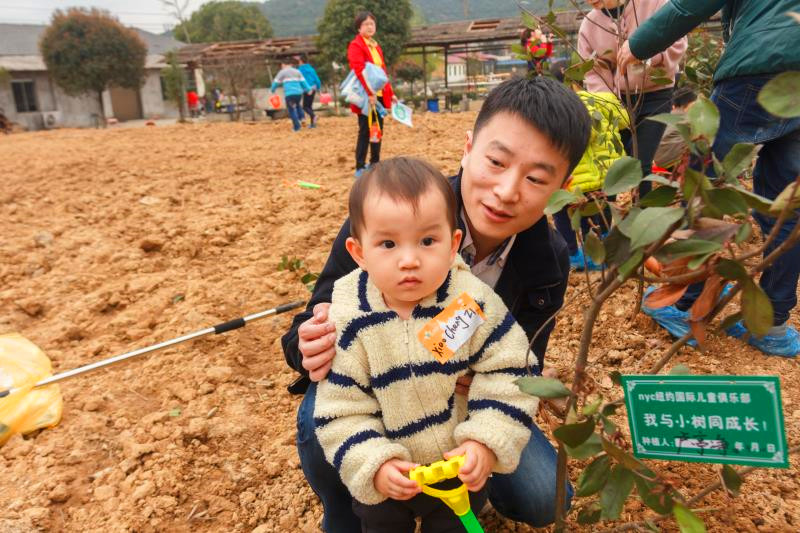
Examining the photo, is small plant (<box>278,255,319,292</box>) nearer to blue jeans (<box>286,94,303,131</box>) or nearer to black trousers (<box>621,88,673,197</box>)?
black trousers (<box>621,88,673,197</box>)

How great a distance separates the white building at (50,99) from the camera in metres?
22.5

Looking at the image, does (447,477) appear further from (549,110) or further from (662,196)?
(549,110)

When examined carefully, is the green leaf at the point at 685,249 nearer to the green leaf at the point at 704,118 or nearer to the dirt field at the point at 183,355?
the green leaf at the point at 704,118

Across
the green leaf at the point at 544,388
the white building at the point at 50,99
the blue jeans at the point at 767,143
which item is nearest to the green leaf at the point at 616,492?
the green leaf at the point at 544,388

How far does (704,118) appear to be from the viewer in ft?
2.25

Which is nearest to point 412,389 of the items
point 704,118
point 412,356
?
point 412,356

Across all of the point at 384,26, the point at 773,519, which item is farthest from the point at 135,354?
the point at 384,26

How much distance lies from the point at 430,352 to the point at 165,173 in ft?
17.3

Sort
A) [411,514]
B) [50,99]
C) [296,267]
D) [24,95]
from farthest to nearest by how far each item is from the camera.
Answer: [50,99], [24,95], [296,267], [411,514]

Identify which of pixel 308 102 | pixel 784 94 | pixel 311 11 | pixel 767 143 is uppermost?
pixel 311 11

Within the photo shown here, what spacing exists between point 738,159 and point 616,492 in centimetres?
49

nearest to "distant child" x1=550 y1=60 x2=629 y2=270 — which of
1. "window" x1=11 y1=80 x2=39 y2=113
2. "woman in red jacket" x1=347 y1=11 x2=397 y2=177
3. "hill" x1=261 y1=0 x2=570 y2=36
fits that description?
"woman in red jacket" x1=347 y1=11 x2=397 y2=177

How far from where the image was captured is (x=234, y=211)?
438cm

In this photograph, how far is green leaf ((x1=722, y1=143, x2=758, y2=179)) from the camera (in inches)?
27.0
